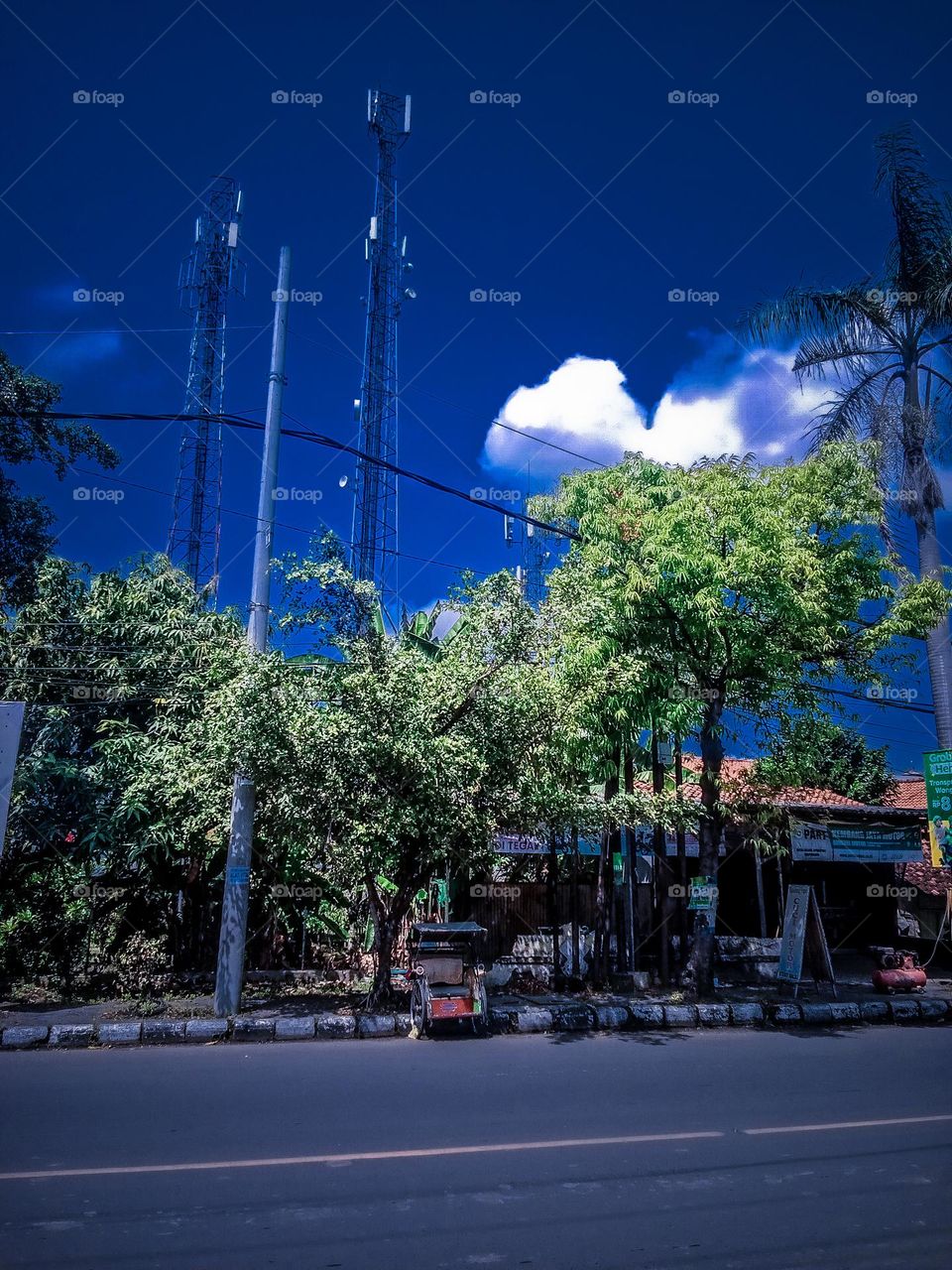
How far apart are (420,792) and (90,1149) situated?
5.58 meters

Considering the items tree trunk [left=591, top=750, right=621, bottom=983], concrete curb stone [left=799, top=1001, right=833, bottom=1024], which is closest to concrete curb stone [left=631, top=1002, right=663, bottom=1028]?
tree trunk [left=591, top=750, right=621, bottom=983]

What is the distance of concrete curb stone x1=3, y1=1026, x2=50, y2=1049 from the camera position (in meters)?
9.93

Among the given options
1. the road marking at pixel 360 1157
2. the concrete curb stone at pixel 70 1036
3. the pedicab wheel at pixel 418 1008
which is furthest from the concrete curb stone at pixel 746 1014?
the concrete curb stone at pixel 70 1036

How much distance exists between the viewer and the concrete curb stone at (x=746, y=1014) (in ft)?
40.4

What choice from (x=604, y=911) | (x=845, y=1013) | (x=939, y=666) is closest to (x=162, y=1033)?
(x=604, y=911)

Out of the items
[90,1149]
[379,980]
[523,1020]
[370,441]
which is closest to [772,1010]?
[523,1020]

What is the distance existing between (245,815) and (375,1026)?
318 cm

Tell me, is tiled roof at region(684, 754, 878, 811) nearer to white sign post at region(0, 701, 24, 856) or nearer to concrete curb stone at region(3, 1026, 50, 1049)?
concrete curb stone at region(3, 1026, 50, 1049)

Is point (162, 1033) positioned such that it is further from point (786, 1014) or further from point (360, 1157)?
point (786, 1014)

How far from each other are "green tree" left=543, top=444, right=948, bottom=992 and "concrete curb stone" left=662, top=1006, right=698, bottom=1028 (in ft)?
4.71

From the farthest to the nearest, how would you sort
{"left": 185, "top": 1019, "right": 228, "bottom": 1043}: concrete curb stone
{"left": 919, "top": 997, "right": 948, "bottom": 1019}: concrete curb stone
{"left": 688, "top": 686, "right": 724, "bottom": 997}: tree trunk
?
{"left": 688, "top": 686, "right": 724, "bottom": 997}: tree trunk, {"left": 919, "top": 997, "right": 948, "bottom": 1019}: concrete curb stone, {"left": 185, "top": 1019, "right": 228, "bottom": 1043}: concrete curb stone

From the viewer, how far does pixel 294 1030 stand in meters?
10.8

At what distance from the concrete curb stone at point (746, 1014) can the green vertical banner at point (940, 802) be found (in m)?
5.70

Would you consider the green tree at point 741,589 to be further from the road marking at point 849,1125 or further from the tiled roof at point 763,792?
the road marking at point 849,1125
